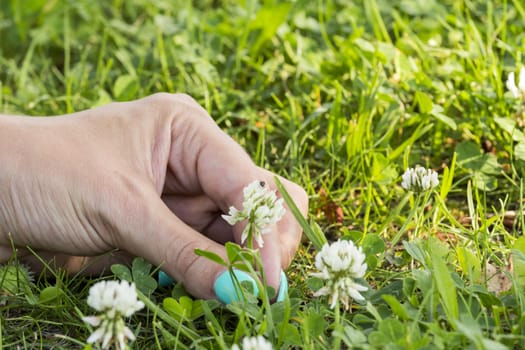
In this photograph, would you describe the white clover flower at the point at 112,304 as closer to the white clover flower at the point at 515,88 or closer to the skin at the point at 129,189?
the skin at the point at 129,189

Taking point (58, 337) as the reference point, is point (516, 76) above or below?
above

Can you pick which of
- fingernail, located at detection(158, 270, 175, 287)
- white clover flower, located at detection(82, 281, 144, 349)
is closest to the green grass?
fingernail, located at detection(158, 270, 175, 287)

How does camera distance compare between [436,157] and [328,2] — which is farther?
[328,2]

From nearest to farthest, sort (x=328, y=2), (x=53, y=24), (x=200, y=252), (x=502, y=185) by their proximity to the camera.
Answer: (x=200, y=252), (x=502, y=185), (x=328, y=2), (x=53, y=24)

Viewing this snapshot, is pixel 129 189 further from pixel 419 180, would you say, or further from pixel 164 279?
pixel 419 180

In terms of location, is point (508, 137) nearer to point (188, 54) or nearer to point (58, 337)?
point (188, 54)

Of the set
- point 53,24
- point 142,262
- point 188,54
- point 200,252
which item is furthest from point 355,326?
point 53,24

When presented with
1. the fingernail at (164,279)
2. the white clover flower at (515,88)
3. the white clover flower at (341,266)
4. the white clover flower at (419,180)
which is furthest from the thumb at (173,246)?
the white clover flower at (515,88)
